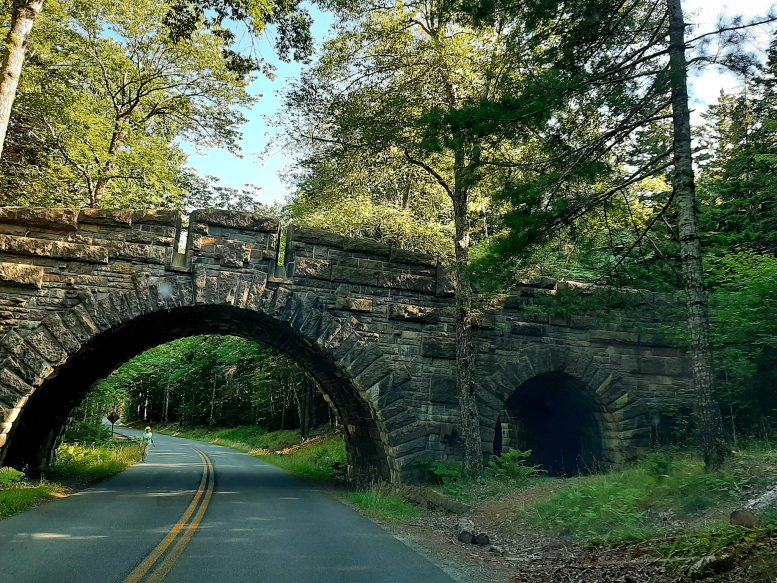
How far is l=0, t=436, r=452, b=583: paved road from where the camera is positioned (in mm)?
5461

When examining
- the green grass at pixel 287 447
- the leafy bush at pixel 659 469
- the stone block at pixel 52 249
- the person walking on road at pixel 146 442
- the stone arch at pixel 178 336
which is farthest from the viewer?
the person walking on road at pixel 146 442

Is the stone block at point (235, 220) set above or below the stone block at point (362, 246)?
above

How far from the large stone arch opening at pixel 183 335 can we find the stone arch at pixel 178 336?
3cm

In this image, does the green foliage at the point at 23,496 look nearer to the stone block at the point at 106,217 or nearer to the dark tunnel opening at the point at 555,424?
the stone block at the point at 106,217

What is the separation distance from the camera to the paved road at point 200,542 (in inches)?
215

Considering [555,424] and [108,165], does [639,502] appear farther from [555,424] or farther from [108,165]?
[108,165]

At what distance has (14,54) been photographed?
10.2 m

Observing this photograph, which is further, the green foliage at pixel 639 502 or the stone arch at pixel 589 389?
the stone arch at pixel 589 389

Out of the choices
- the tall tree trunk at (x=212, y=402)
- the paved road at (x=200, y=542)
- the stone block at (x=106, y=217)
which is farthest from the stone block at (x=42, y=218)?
the tall tree trunk at (x=212, y=402)

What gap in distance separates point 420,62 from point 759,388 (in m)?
10.0

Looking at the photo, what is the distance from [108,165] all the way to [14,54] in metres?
7.97

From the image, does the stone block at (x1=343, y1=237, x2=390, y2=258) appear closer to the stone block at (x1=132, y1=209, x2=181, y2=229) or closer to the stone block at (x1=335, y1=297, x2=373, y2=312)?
the stone block at (x1=335, y1=297, x2=373, y2=312)

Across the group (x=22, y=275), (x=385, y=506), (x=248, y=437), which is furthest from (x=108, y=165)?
(x=248, y=437)

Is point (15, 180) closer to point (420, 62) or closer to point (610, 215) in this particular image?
point (420, 62)
